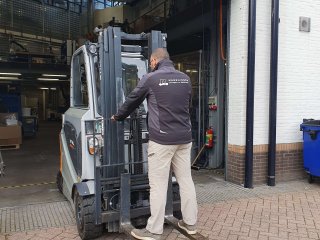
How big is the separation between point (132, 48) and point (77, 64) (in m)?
1.01

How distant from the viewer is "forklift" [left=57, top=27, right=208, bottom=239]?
14.1 feet

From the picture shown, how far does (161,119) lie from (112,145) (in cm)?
84

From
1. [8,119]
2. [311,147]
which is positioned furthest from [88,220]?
[8,119]

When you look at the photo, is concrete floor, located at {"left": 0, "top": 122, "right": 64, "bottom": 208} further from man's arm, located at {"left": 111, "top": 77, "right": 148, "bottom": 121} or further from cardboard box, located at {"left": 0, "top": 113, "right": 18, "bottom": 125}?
man's arm, located at {"left": 111, "top": 77, "right": 148, "bottom": 121}

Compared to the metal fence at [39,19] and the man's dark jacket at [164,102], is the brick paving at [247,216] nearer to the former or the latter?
the man's dark jacket at [164,102]

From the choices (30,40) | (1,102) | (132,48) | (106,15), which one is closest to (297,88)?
(132,48)

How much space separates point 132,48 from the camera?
183 inches

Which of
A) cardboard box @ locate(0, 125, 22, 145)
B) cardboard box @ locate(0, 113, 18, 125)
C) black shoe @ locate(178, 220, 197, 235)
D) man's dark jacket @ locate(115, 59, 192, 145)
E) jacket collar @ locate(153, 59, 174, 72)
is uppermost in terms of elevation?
jacket collar @ locate(153, 59, 174, 72)

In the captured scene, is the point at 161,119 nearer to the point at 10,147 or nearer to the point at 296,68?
the point at 296,68

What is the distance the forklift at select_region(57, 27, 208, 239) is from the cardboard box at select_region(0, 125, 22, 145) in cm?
829

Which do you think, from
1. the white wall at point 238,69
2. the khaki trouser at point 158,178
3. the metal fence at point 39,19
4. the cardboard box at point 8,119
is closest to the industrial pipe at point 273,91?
the white wall at point 238,69

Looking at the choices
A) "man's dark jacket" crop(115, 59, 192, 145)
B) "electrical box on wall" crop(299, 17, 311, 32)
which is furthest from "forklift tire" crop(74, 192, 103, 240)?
"electrical box on wall" crop(299, 17, 311, 32)

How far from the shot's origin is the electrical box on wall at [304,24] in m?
7.28

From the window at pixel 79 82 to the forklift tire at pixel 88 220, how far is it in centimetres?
121
